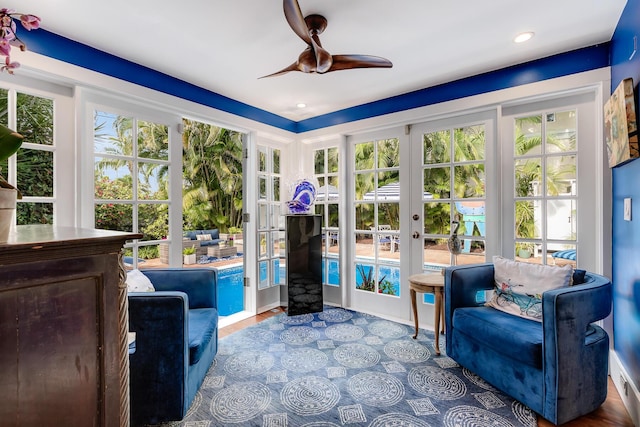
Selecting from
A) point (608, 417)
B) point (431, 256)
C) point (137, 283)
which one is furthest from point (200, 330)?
point (608, 417)

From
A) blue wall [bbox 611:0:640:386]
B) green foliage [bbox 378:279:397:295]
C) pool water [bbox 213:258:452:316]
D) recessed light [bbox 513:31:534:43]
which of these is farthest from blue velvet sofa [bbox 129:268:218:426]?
recessed light [bbox 513:31:534:43]

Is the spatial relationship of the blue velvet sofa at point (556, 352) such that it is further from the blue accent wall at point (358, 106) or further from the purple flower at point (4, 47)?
the purple flower at point (4, 47)

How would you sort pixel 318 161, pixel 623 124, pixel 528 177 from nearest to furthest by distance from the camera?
pixel 623 124, pixel 528 177, pixel 318 161

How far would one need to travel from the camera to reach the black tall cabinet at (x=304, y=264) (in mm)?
3389

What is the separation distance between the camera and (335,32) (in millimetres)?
2080

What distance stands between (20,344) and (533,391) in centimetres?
220

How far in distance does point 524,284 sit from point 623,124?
107 cm

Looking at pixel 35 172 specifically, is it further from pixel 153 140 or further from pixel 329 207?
pixel 329 207

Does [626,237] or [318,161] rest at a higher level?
[318,161]

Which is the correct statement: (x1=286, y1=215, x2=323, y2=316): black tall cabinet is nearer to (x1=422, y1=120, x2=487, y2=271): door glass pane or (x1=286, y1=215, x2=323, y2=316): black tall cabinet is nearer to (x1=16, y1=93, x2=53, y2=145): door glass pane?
(x1=422, y1=120, x2=487, y2=271): door glass pane

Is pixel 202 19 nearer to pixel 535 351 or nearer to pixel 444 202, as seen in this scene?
pixel 444 202

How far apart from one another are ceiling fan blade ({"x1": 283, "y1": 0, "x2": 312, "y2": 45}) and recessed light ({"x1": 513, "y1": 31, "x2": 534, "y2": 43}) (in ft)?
4.84

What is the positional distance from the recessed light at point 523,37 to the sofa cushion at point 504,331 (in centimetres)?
185

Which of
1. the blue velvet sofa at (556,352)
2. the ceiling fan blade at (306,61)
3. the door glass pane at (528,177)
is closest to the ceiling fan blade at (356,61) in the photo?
the ceiling fan blade at (306,61)
